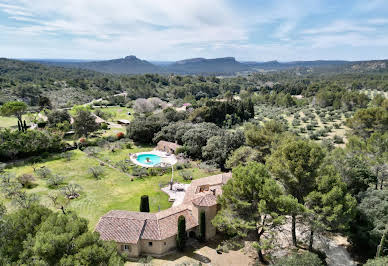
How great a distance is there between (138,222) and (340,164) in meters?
20.1

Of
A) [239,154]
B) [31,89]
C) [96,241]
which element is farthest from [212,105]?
[31,89]

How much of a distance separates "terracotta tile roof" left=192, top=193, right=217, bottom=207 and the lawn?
22.1ft

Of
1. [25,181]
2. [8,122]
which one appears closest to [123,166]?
[25,181]

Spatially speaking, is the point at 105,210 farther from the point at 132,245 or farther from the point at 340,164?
the point at 340,164

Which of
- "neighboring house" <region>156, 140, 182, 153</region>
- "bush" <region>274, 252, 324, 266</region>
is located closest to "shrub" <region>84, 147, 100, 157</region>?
"neighboring house" <region>156, 140, 182, 153</region>

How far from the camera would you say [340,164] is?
945 inches

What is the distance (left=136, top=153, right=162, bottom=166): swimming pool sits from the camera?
136ft

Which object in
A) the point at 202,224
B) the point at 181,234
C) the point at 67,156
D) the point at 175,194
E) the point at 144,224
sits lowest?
the point at 175,194

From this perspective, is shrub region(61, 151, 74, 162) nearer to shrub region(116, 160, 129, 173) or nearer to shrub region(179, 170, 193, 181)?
shrub region(116, 160, 129, 173)

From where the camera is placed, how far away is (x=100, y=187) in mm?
32094

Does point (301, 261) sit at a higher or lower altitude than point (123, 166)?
higher

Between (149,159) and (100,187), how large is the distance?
11.8m

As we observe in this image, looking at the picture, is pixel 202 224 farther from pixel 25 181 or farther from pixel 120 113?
pixel 120 113

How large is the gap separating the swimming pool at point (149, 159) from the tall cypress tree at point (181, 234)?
66.9ft
